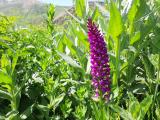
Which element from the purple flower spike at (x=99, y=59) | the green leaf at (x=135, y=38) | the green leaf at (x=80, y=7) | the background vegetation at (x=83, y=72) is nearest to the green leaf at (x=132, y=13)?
the background vegetation at (x=83, y=72)

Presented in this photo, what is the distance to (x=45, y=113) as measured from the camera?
311cm

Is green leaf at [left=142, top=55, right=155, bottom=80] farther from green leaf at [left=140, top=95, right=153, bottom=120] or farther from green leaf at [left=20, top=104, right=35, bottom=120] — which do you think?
green leaf at [left=20, top=104, right=35, bottom=120]

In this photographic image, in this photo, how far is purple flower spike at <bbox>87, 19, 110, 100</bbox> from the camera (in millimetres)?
2373

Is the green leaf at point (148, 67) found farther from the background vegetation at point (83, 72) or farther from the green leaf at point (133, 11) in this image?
the green leaf at point (133, 11)

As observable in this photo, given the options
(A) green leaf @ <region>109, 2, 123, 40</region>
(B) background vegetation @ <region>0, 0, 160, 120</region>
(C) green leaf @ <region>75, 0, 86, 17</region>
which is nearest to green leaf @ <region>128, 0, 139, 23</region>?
(B) background vegetation @ <region>0, 0, 160, 120</region>

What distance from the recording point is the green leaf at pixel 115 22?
2865 mm

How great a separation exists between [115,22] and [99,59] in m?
0.61

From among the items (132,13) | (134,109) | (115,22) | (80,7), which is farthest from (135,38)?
(134,109)

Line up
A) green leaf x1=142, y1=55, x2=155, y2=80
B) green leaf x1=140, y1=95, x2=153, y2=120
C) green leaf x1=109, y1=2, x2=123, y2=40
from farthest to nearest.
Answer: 1. green leaf x1=142, y1=55, x2=155, y2=80
2. green leaf x1=109, y1=2, x2=123, y2=40
3. green leaf x1=140, y1=95, x2=153, y2=120

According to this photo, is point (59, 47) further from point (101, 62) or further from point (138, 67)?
point (101, 62)

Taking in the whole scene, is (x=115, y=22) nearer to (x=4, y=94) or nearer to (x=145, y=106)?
(x=145, y=106)

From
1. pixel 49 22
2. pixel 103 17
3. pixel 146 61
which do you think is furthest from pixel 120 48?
pixel 49 22

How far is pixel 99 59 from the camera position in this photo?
7.88 ft

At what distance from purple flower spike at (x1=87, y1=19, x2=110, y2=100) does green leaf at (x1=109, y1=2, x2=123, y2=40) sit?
1.52ft
